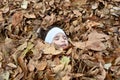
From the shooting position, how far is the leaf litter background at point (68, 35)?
194 centimetres

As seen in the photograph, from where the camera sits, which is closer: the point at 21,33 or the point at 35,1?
the point at 21,33

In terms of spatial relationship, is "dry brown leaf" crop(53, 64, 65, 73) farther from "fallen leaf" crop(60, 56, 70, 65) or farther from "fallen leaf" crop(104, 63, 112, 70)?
"fallen leaf" crop(104, 63, 112, 70)

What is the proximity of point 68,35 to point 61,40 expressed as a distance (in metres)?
0.26

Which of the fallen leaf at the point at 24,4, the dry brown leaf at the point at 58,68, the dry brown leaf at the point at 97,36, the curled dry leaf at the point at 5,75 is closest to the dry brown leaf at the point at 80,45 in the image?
the dry brown leaf at the point at 97,36

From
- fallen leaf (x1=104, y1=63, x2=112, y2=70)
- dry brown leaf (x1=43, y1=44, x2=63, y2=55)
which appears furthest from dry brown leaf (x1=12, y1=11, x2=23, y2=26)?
fallen leaf (x1=104, y1=63, x2=112, y2=70)

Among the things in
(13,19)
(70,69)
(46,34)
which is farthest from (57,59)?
(13,19)

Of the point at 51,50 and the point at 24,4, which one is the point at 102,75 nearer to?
the point at 51,50

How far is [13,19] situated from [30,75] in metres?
0.79

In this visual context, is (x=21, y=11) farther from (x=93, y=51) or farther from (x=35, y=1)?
(x=93, y=51)

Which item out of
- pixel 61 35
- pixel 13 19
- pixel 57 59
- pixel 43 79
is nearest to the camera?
pixel 43 79

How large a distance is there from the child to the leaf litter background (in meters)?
0.06

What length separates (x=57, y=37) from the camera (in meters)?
2.38

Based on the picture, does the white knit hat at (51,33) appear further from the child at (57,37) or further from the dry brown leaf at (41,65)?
the dry brown leaf at (41,65)

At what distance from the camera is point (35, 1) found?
2740mm
